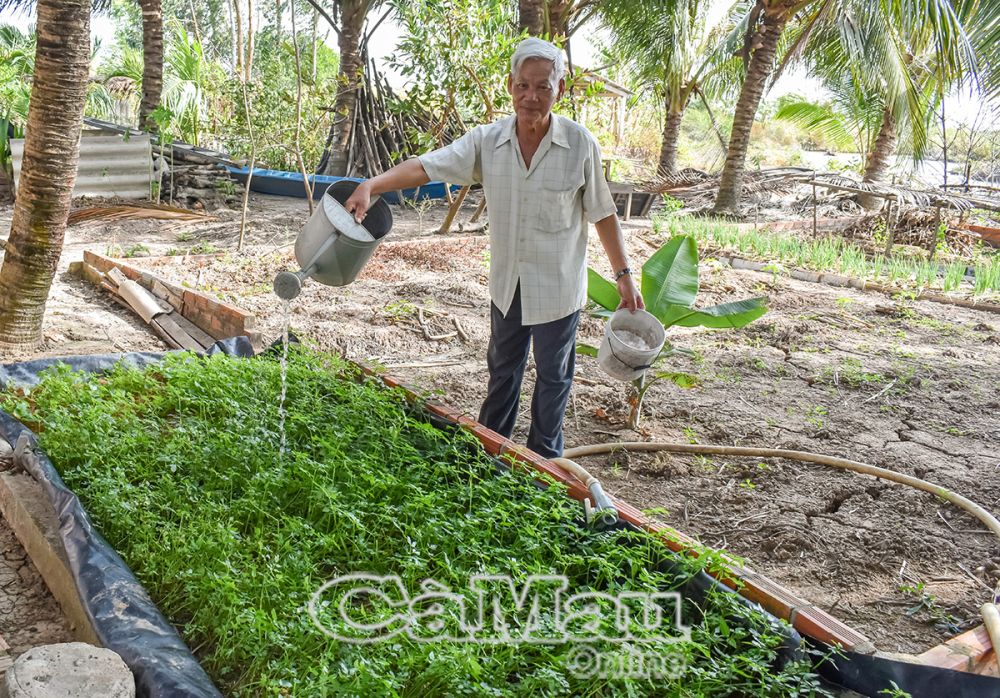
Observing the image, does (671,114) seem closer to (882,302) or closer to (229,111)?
(229,111)

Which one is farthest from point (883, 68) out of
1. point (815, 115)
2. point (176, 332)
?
point (176, 332)

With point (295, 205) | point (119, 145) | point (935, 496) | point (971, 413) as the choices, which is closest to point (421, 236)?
point (295, 205)

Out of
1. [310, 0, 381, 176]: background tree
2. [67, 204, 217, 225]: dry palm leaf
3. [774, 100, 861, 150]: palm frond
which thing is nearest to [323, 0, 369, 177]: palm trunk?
[310, 0, 381, 176]: background tree

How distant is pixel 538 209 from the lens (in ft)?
10.6

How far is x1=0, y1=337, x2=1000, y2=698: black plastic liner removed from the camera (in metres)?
2.05

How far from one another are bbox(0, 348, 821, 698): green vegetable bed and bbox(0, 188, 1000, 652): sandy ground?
0.67 metres

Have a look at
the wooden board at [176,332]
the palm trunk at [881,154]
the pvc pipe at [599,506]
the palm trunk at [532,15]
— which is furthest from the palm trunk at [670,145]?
the pvc pipe at [599,506]

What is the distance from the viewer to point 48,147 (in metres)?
4.32

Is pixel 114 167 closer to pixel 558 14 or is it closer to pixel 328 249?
pixel 558 14

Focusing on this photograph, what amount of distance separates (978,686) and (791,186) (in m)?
15.2

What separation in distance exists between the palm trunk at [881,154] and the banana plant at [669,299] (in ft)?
34.8

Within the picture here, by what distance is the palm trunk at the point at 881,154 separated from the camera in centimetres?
1355

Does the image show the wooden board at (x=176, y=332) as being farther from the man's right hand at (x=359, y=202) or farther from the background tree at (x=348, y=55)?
the background tree at (x=348, y=55)

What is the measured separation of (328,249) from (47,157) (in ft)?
7.28
